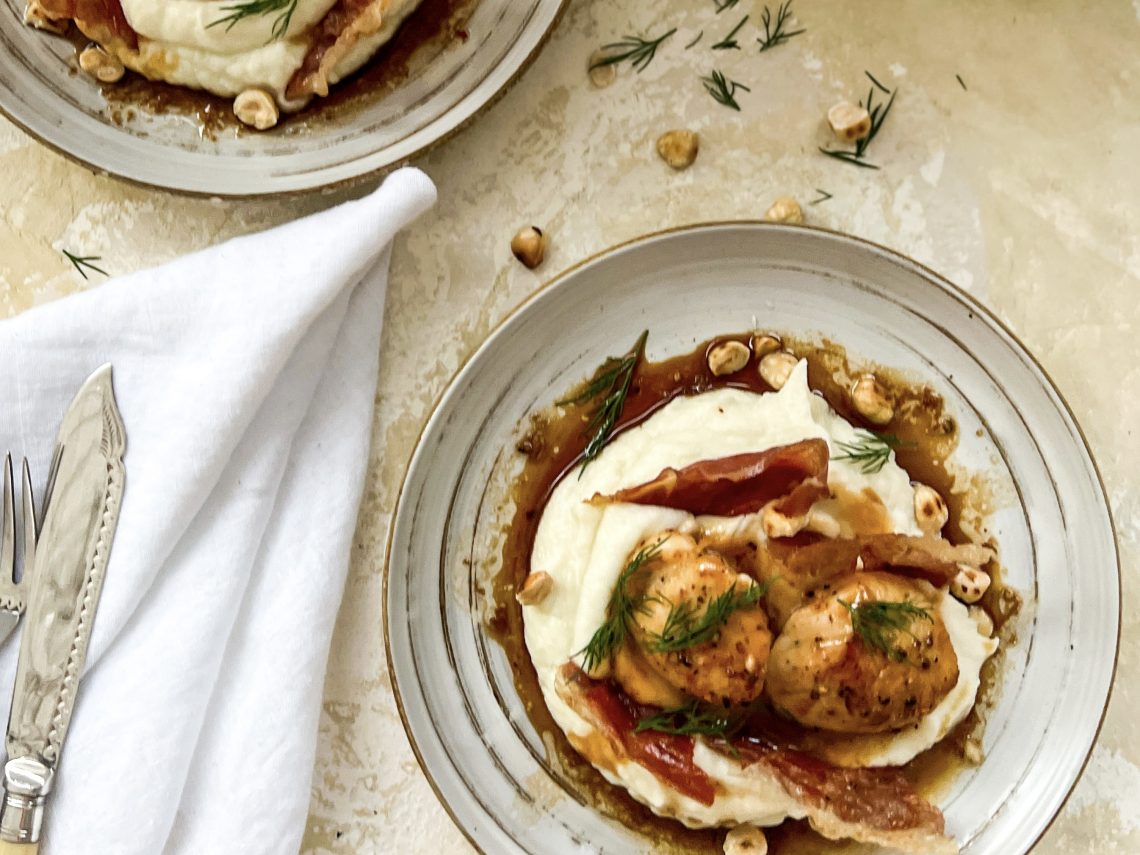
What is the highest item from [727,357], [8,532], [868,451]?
[727,357]

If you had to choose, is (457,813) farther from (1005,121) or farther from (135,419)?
(1005,121)

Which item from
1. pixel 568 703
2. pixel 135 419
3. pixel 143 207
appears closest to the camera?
pixel 568 703

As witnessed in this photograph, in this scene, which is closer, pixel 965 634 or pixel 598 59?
pixel 965 634

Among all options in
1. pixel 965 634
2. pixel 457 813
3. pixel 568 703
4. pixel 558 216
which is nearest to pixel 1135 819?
pixel 965 634

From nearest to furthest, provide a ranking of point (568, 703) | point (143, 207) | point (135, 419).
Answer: point (568, 703) → point (135, 419) → point (143, 207)

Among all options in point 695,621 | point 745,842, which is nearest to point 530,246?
point 695,621

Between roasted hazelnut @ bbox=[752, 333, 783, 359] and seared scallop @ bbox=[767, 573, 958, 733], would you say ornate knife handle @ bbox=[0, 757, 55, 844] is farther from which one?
roasted hazelnut @ bbox=[752, 333, 783, 359]

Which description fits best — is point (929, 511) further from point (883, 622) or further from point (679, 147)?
point (679, 147)
